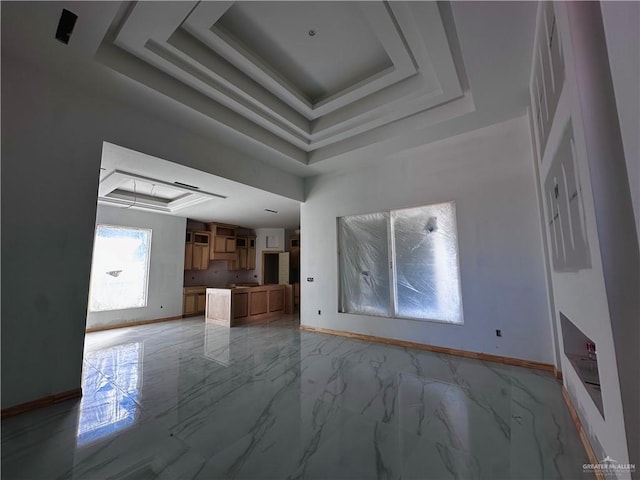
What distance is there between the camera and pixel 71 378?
234 cm

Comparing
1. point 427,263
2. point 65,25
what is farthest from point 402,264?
point 65,25

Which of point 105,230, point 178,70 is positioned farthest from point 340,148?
point 105,230

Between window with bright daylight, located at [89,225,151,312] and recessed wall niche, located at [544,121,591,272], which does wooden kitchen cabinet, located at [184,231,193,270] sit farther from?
recessed wall niche, located at [544,121,591,272]

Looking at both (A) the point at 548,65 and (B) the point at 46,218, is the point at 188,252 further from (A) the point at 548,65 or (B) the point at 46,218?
(A) the point at 548,65

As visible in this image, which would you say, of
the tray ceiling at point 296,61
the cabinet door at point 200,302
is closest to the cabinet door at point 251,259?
the cabinet door at point 200,302

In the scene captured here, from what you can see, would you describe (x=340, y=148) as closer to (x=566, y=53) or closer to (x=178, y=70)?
(x=178, y=70)

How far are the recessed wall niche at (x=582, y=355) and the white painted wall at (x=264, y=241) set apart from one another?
22.3ft

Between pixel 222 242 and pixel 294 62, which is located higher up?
pixel 294 62

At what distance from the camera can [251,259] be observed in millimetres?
8227

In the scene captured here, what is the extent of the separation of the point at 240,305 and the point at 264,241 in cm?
285

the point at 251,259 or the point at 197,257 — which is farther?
the point at 251,259

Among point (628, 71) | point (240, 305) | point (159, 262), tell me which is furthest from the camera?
point (159, 262)

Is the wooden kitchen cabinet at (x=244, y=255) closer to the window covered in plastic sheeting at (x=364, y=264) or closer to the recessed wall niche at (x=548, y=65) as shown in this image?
the window covered in plastic sheeting at (x=364, y=264)

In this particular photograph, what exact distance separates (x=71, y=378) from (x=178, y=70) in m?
3.10
